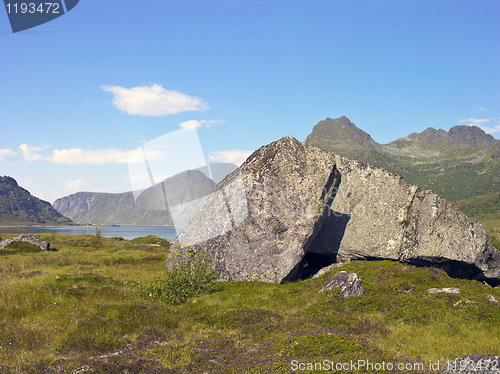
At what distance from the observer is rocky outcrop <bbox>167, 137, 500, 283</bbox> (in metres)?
22.9

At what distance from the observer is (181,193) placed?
105 ft

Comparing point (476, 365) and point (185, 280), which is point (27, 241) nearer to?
point (185, 280)

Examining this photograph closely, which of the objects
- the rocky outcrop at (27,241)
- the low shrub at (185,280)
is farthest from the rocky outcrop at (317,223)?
the rocky outcrop at (27,241)

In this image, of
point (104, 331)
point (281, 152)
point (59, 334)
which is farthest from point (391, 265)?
point (59, 334)

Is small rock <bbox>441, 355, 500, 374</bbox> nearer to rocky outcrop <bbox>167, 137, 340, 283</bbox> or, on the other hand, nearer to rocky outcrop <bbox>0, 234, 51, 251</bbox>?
rocky outcrop <bbox>167, 137, 340, 283</bbox>

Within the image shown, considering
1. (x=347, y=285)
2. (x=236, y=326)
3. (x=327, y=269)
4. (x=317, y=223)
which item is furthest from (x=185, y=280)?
(x=327, y=269)

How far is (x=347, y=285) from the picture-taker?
1812 cm

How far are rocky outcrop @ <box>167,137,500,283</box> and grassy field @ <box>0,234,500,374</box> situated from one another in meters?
2.61

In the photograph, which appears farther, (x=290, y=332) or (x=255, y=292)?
(x=255, y=292)

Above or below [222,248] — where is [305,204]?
above

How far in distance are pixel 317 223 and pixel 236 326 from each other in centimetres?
1082

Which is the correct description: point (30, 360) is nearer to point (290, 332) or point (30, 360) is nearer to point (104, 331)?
point (104, 331)

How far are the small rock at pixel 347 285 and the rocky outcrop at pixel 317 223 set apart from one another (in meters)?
3.58

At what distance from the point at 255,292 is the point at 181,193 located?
15148 millimetres
